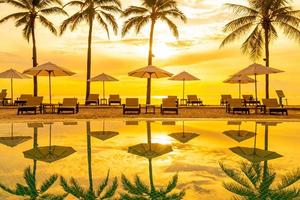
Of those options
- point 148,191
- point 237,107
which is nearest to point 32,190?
point 148,191

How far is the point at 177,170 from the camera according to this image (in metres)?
8.92

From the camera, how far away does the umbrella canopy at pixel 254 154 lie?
407 inches

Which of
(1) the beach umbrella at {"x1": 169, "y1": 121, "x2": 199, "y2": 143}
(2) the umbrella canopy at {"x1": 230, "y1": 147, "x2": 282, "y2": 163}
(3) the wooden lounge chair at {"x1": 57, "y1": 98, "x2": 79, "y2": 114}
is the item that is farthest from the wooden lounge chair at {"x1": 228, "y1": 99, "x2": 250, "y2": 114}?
(2) the umbrella canopy at {"x1": 230, "y1": 147, "x2": 282, "y2": 163}

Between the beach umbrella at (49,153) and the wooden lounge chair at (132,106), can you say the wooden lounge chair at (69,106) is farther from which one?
the beach umbrella at (49,153)

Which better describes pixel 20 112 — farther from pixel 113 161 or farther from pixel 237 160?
pixel 237 160

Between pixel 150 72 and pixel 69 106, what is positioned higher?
pixel 150 72

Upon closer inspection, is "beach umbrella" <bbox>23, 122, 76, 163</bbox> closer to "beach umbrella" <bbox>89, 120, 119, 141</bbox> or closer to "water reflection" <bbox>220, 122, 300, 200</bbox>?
"beach umbrella" <bbox>89, 120, 119, 141</bbox>

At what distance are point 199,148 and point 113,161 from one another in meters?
3.25

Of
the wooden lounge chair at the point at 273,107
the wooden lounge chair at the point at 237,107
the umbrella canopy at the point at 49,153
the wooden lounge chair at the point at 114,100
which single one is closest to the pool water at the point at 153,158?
the umbrella canopy at the point at 49,153

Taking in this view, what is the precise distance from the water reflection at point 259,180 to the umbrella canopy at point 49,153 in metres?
4.43

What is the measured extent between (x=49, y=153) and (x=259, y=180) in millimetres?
6040

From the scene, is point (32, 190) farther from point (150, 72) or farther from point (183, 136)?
point (150, 72)

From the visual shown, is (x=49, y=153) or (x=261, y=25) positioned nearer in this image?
(x=49, y=153)

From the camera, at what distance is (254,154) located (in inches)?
429
